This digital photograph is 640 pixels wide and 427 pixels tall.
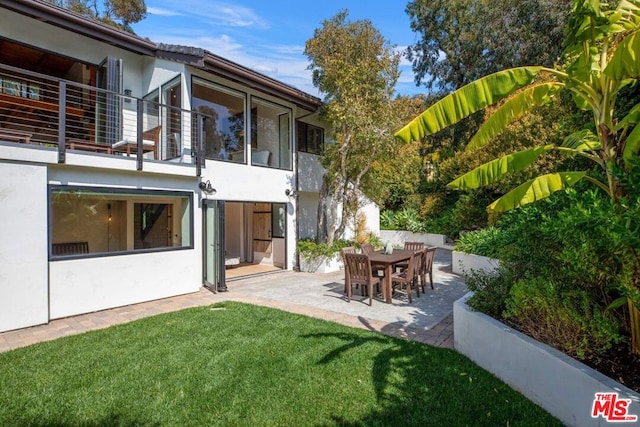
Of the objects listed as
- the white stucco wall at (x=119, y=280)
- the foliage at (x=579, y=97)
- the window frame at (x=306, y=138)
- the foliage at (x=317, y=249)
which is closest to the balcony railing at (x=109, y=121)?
the white stucco wall at (x=119, y=280)

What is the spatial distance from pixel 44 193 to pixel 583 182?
32.1ft

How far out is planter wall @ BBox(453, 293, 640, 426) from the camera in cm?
326

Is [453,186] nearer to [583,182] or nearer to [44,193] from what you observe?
[583,182]

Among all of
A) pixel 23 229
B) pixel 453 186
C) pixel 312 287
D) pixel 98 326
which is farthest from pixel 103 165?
pixel 453 186

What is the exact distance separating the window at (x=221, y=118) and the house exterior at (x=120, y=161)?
0.04 meters

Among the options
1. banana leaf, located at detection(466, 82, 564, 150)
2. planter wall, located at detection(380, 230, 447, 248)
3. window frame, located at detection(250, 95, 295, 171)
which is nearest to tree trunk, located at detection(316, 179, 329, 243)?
window frame, located at detection(250, 95, 295, 171)

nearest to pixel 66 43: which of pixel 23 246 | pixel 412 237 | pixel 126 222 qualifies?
pixel 126 222

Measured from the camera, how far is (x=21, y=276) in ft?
22.2

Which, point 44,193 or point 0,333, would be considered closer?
point 0,333

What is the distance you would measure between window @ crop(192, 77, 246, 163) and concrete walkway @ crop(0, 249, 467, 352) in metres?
4.42

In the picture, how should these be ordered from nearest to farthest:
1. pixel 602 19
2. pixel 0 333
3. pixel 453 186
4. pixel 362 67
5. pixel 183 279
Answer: pixel 602 19
pixel 453 186
pixel 0 333
pixel 183 279
pixel 362 67

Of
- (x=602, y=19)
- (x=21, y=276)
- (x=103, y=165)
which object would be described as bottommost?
(x=21, y=276)

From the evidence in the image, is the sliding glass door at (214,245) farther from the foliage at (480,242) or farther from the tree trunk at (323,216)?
the foliage at (480,242)

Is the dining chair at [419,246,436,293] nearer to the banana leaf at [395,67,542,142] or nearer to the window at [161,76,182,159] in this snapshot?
the banana leaf at [395,67,542,142]
